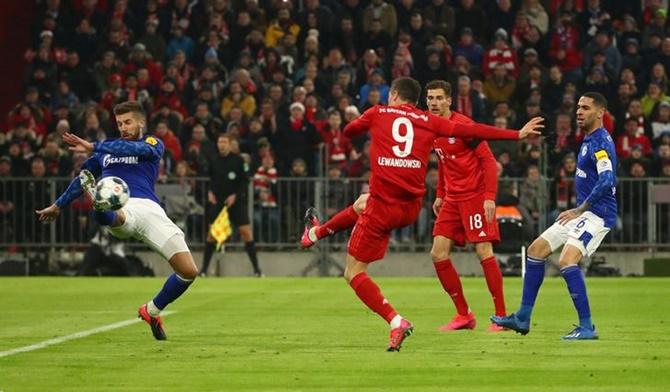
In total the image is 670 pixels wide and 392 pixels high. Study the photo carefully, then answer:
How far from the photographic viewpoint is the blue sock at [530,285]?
559 inches

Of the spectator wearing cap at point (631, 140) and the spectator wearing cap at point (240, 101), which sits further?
the spectator wearing cap at point (240, 101)

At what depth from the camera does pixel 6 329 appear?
1524 cm

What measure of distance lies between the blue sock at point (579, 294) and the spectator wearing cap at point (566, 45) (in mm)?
17576

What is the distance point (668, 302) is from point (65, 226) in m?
12.8

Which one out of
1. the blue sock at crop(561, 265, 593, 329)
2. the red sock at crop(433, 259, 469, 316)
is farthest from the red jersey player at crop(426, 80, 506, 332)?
the blue sock at crop(561, 265, 593, 329)

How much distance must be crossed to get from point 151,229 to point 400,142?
2392 mm

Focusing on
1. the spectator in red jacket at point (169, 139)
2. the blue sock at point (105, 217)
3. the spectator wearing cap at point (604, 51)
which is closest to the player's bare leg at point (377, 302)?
the blue sock at point (105, 217)

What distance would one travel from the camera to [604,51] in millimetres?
30750

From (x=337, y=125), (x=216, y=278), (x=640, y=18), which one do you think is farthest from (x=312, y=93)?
(x=640, y=18)

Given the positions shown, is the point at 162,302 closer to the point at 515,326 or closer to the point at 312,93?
the point at 515,326

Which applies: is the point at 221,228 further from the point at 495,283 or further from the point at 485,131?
the point at 485,131

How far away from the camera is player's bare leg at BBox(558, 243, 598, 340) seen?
13.7 m

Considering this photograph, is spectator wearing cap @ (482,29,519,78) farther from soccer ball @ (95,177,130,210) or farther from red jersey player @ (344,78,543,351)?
soccer ball @ (95,177,130,210)

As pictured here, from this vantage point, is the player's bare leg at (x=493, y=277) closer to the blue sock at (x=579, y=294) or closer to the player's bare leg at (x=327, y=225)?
the blue sock at (x=579, y=294)
